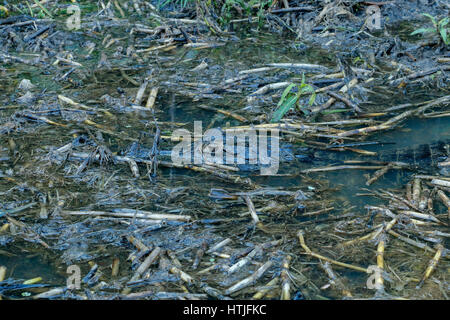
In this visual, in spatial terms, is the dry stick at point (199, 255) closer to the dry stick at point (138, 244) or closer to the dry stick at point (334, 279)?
the dry stick at point (138, 244)

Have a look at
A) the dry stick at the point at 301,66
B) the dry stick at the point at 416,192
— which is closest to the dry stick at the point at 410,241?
the dry stick at the point at 416,192

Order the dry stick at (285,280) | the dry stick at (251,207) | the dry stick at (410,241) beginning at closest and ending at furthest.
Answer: the dry stick at (285,280) → the dry stick at (410,241) → the dry stick at (251,207)

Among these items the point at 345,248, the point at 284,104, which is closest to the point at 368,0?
the point at 284,104

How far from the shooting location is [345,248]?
10.5ft

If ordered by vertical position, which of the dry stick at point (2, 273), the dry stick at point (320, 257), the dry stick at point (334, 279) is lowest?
the dry stick at point (2, 273)

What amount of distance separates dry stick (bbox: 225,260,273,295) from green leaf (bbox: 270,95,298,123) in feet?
6.21

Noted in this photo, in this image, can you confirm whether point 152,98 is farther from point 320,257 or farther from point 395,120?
point 320,257

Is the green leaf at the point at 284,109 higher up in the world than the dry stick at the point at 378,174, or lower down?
higher up

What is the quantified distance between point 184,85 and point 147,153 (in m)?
1.43

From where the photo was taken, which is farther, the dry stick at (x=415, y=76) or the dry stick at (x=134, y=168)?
the dry stick at (x=415, y=76)

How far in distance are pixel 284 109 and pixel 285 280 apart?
2.09m

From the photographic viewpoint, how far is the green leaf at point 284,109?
183 inches

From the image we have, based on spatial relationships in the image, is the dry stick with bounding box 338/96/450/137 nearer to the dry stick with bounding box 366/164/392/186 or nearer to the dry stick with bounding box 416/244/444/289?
the dry stick with bounding box 366/164/392/186

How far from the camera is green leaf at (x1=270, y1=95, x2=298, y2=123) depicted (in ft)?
15.2
